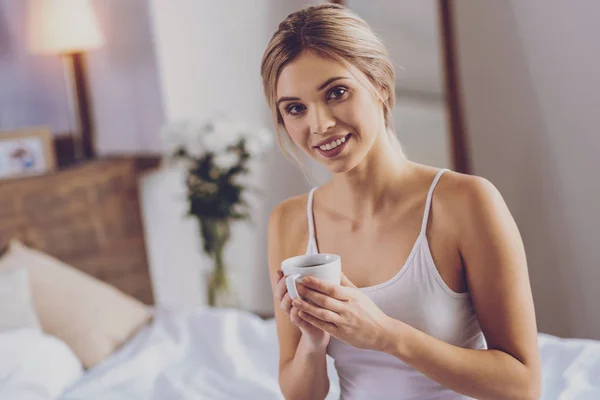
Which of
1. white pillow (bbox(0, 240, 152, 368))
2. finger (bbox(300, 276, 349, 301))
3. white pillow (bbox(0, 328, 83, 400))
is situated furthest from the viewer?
white pillow (bbox(0, 240, 152, 368))

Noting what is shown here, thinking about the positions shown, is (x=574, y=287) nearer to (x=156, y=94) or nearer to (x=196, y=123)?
(x=196, y=123)

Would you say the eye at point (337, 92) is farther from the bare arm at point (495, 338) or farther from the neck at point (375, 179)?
the bare arm at point (495, 338)

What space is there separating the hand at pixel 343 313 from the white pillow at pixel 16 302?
1322 mm

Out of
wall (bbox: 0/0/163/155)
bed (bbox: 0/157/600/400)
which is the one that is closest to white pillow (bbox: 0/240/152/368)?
bed (bbox: 0/157/600/400)

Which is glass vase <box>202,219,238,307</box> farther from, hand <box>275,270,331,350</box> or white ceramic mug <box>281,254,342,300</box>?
white ceramic mug <box>281,254,342,300</box>

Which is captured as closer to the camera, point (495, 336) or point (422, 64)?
point (495, 336)

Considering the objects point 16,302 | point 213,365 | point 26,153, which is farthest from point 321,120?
point 26,153

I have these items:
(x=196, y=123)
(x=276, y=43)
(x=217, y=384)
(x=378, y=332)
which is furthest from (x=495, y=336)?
(x=196, y=123)

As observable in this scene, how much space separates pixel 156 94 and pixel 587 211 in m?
1.69

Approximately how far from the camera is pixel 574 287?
259cm

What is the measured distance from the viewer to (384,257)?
1.29 m

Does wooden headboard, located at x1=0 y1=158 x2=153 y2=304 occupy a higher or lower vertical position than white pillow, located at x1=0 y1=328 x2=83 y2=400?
higher

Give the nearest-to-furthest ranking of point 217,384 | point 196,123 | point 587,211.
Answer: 1. point 217,384
2. point 587,211
3. point 196,123

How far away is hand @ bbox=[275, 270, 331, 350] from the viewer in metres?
1.05
